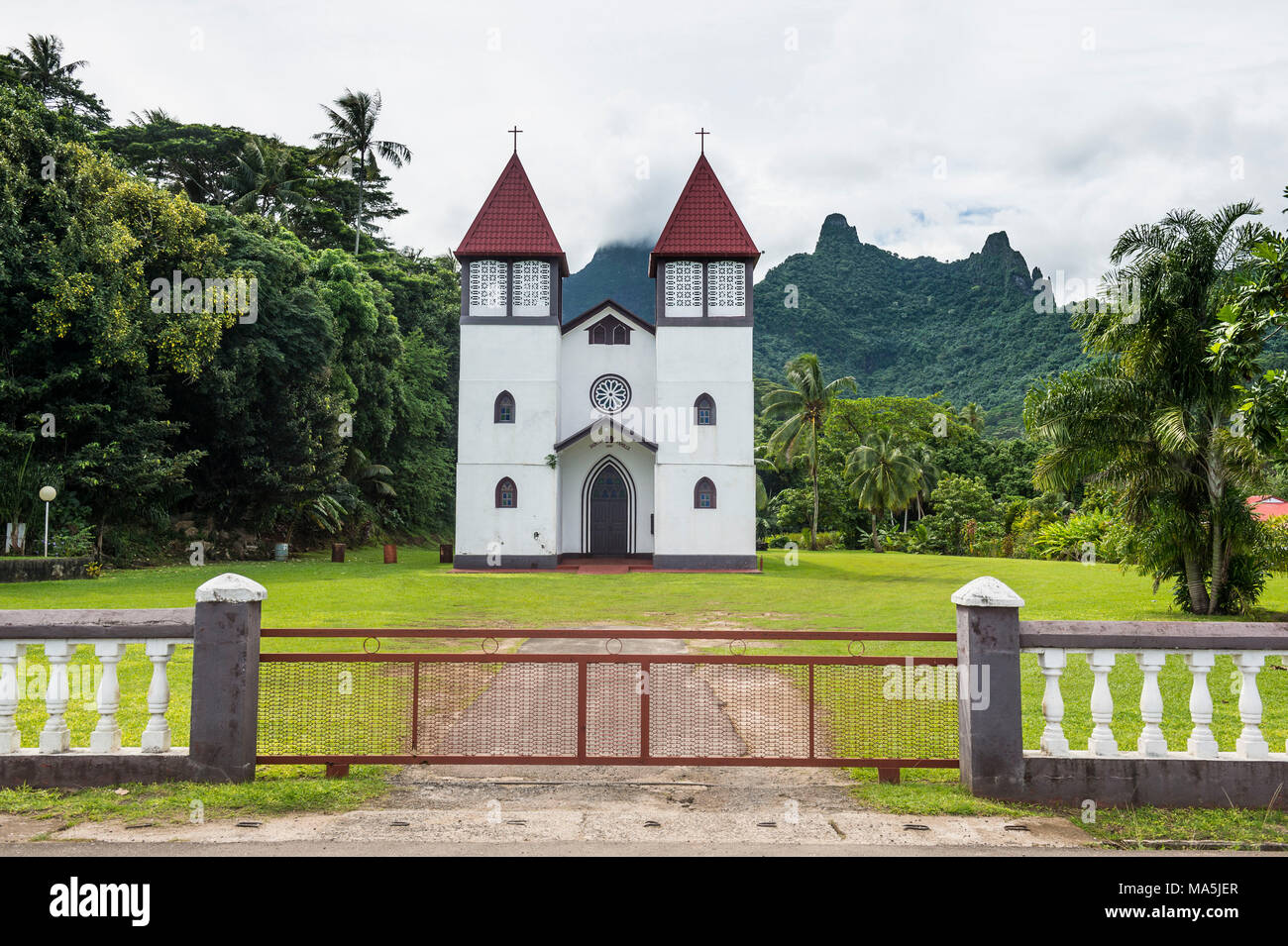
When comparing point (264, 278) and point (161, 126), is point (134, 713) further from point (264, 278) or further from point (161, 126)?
point (161, 126)

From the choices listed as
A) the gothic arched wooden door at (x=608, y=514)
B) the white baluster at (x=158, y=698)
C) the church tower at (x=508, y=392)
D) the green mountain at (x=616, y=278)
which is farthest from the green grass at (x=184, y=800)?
the green mountain at (x=616, y=278)

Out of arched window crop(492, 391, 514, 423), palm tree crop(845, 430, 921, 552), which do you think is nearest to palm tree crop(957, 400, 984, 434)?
palm tree crop(845, 430, 921, 552)

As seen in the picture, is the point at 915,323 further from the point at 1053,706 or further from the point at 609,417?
the point at 1053,706

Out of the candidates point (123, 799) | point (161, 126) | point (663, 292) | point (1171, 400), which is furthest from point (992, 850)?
point (161, 126)

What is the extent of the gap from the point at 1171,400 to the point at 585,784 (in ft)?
43.5

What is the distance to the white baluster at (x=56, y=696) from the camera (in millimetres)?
5172

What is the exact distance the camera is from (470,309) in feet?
89.6

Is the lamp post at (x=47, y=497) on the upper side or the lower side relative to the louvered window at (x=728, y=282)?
lower

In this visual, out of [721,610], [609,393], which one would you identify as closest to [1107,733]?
[721,610]

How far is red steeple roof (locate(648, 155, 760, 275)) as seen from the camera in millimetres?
26734

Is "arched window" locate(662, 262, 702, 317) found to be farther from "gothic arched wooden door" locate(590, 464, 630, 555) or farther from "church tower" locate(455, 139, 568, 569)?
"gothic arched wooden door" locate(590, 464, 630, 555)

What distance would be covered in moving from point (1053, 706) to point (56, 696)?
231 inches

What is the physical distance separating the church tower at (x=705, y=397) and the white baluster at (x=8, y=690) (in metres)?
22.0

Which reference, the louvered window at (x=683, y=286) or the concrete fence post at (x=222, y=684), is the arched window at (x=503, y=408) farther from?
the concrete fence post at (x=222, y=684)
